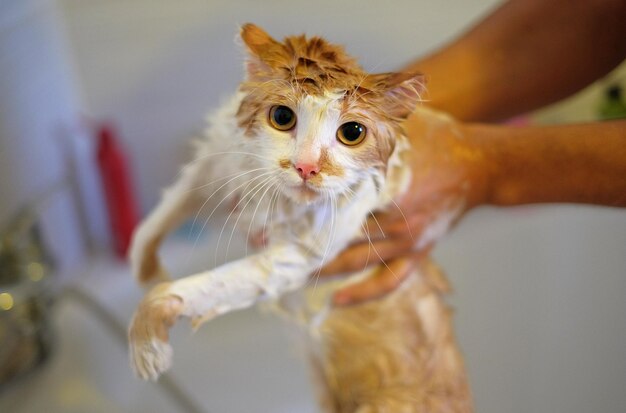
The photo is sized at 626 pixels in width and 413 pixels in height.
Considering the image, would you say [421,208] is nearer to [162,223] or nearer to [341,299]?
[341,299]

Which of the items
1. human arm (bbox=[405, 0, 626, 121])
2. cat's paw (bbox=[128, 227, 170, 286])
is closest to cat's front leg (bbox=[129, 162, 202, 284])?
cat's paw (bbox=[128, 227, 170, 286])

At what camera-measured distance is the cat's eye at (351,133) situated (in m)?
0.40

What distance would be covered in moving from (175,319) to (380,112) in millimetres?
204

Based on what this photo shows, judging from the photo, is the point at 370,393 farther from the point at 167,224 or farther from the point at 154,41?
the point at 154,41

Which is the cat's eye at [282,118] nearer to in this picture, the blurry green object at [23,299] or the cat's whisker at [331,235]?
the cat's whisker at [331,235]

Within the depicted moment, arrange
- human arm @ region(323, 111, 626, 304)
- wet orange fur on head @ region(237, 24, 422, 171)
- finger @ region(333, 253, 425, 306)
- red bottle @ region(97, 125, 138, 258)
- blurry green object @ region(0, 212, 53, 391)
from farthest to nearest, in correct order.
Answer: red bottle @ region(97, 125, 138, 258) < blurry green object @ region(0, 212, 53, 391) < finger @ region(333, 253, 425, 306) < human arm @ region(323, 111, 626, 304) < wet orange fur on head @ region(237, 24, 422, 171)

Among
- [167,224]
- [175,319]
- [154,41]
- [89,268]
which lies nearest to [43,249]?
[89,268]

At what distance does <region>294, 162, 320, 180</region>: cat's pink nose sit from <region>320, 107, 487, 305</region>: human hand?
143 millimetres

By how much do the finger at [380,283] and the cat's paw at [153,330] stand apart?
0.22m

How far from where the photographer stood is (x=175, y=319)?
0.47m

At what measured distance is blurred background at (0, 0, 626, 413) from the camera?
63 centimetres

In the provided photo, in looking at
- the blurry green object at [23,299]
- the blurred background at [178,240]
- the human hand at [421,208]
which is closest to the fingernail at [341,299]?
the human hand at [421,208]

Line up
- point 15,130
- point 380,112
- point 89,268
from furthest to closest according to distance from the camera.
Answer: point 89,268 < point 15,130 < point 380,112

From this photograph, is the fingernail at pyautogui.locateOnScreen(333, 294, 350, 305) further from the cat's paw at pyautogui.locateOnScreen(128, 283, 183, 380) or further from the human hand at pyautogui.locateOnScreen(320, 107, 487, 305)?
the cat's paw at pyautogui.locateOnScreen(128, 283, 183, 380)
